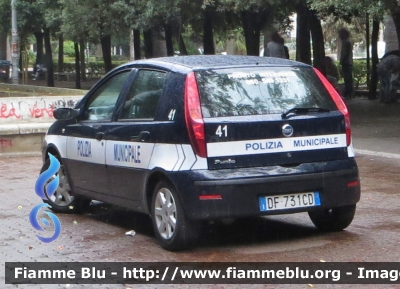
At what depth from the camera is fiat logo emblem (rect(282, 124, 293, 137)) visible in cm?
709

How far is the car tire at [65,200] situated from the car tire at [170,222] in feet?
6.61

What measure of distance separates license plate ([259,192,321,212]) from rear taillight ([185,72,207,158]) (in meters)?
0.65

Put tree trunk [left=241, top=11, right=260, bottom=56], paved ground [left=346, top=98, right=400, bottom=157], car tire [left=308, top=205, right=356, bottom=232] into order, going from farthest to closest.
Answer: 1. tree trunk [left=241, top=11, right=260, bottom=56]
2. paved ground [left=346, top=98, right=400, bottom=157]
3. car tire [left=308, top=205, right=356, bottom=232]

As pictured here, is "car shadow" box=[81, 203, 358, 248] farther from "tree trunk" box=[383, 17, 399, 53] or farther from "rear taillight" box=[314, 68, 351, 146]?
"tree trunk" box=[383, 17, 399, 53]

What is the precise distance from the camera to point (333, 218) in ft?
25.5

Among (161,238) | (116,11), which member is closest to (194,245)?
(161,238)

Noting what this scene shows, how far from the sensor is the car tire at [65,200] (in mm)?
9211

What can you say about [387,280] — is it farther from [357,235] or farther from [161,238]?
[161,238]

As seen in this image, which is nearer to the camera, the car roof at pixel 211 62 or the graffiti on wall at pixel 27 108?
the car roof at pixel 211 62

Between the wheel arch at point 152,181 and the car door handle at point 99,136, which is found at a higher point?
the car door handle at point 99,136

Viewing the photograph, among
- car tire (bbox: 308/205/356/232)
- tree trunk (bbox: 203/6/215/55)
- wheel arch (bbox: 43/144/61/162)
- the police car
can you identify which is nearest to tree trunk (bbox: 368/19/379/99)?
tree trunk (bbox: 203/6/215/55)

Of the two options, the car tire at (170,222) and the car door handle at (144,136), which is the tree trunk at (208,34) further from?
the car tire at (170,222)

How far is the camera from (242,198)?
22.6 ft

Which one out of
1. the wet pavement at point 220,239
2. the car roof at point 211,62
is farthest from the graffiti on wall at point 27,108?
the car roof at point 211,62
